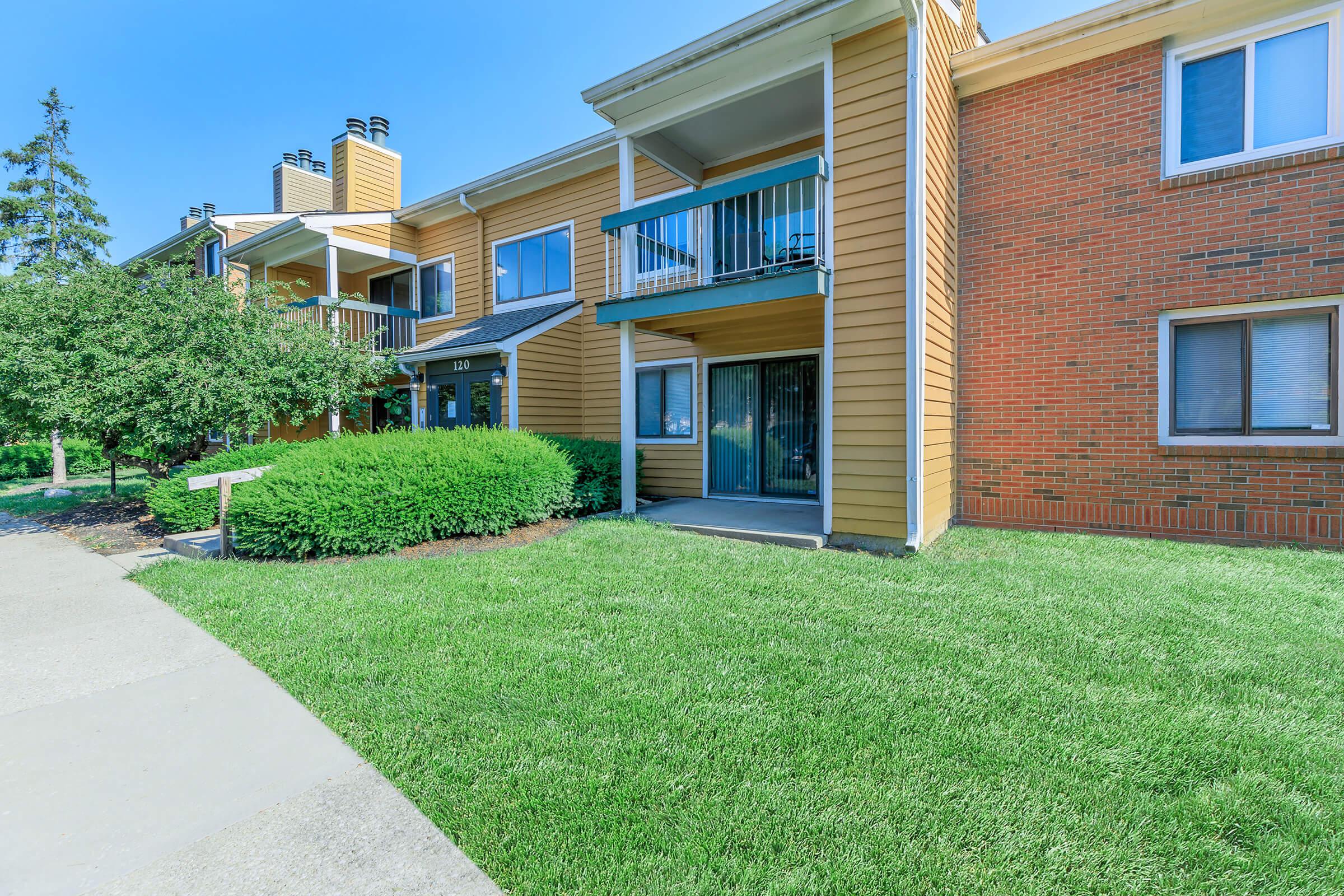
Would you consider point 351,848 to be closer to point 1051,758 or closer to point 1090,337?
point 1051,758

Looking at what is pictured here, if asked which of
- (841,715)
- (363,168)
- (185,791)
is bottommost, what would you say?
(185,791)

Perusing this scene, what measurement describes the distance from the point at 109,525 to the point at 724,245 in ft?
33.2

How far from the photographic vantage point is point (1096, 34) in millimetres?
6293

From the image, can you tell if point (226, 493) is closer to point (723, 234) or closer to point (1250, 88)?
point (723, 234)

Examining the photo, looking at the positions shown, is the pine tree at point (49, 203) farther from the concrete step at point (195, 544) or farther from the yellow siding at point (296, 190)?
the concrete step at point (195, 544)

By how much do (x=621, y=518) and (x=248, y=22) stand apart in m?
15.0

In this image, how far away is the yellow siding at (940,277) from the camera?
20.0ft

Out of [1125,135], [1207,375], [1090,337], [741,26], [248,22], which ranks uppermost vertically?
[248,22]

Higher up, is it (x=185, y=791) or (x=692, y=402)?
(x=692, y=402)

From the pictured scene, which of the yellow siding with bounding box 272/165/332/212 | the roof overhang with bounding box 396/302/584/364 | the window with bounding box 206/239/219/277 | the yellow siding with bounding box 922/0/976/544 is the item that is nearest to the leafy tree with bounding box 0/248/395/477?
the roof overhang with bounding box 396/302/584/364

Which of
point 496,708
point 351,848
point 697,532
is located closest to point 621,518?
point 697,532

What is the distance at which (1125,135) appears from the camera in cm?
641

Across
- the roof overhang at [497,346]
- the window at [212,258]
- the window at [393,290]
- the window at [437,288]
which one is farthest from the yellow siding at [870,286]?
the window at [212,258]

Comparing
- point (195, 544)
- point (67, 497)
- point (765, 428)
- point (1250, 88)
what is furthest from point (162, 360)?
point (1250, 88)
